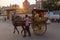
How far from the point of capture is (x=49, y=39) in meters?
13.5

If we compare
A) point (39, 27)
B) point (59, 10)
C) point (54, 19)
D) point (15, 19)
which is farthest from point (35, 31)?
point (59, 10)

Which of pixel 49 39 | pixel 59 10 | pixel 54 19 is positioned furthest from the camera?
pixel 59 10

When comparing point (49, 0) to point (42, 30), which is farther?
point (49, 0)

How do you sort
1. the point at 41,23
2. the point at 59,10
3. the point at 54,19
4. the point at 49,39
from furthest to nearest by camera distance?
the point at 59,10 → the point at 54,19 → the point at 41,23 → the point at 49,39

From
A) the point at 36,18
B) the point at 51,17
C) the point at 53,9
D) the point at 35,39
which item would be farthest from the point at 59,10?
the point at 35,39

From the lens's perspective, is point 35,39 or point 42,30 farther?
point 42,30

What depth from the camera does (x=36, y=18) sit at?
16906mm

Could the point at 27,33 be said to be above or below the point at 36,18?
below

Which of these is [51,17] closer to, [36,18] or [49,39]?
[36,18]

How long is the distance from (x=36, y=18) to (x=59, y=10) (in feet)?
96.4

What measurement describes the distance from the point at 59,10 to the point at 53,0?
9.99 feet

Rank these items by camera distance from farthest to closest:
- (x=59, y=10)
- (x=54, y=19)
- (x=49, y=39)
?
1. (x=59, y=10)
2. (x=54, y=19)
3. (x=49, y=39)

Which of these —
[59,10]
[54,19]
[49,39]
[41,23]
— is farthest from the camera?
[59,10]

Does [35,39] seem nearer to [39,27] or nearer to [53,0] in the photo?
[39,27]
